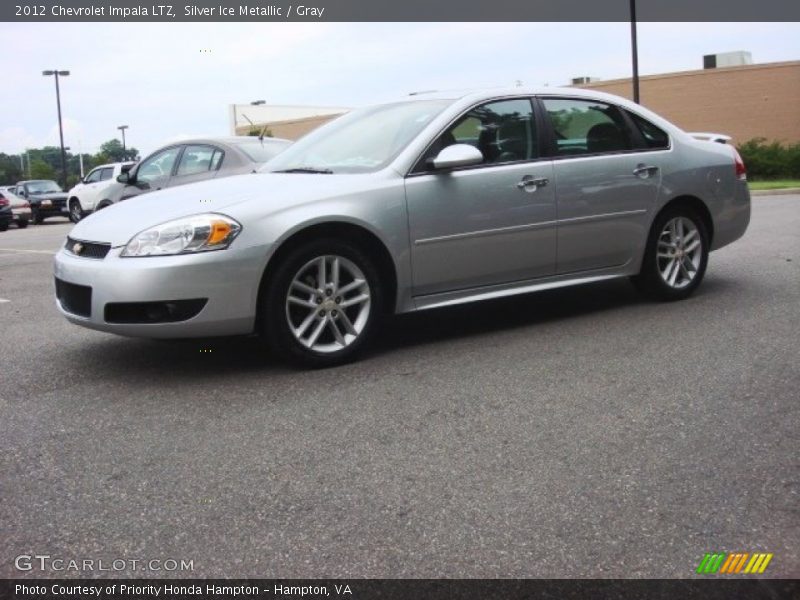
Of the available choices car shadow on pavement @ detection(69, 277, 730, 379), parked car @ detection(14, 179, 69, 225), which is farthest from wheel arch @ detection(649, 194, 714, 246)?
parked car @ detection(14, 179, 69, 225)

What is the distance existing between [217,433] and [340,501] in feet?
3.25

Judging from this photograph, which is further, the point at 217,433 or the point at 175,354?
the point at 175,354

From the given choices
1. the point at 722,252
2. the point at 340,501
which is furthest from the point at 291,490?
the point at 722,252

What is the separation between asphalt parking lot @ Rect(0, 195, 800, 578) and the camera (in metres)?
2.88

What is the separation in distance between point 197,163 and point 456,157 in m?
6.89

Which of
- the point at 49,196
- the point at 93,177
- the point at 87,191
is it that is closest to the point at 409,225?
the point at 87,191

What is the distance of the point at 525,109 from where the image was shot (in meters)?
6.12

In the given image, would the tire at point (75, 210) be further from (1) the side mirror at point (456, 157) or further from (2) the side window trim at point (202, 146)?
(1) the side mirror at point (456, 157)

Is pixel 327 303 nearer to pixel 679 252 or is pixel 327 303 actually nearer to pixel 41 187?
pixel 679 252

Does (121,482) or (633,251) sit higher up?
(633,251)

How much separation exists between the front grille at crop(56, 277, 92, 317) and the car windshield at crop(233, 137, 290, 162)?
19.5 feet

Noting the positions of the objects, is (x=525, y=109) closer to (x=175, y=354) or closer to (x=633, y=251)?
(x=633, y=251)

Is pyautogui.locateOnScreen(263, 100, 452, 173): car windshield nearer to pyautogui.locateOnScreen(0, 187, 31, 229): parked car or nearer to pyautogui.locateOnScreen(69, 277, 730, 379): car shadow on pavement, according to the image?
pyautogui.locateOnScreen(69, 277, 730, 379): car shadow on pavement

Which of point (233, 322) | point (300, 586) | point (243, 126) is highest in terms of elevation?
point (243, 126)
